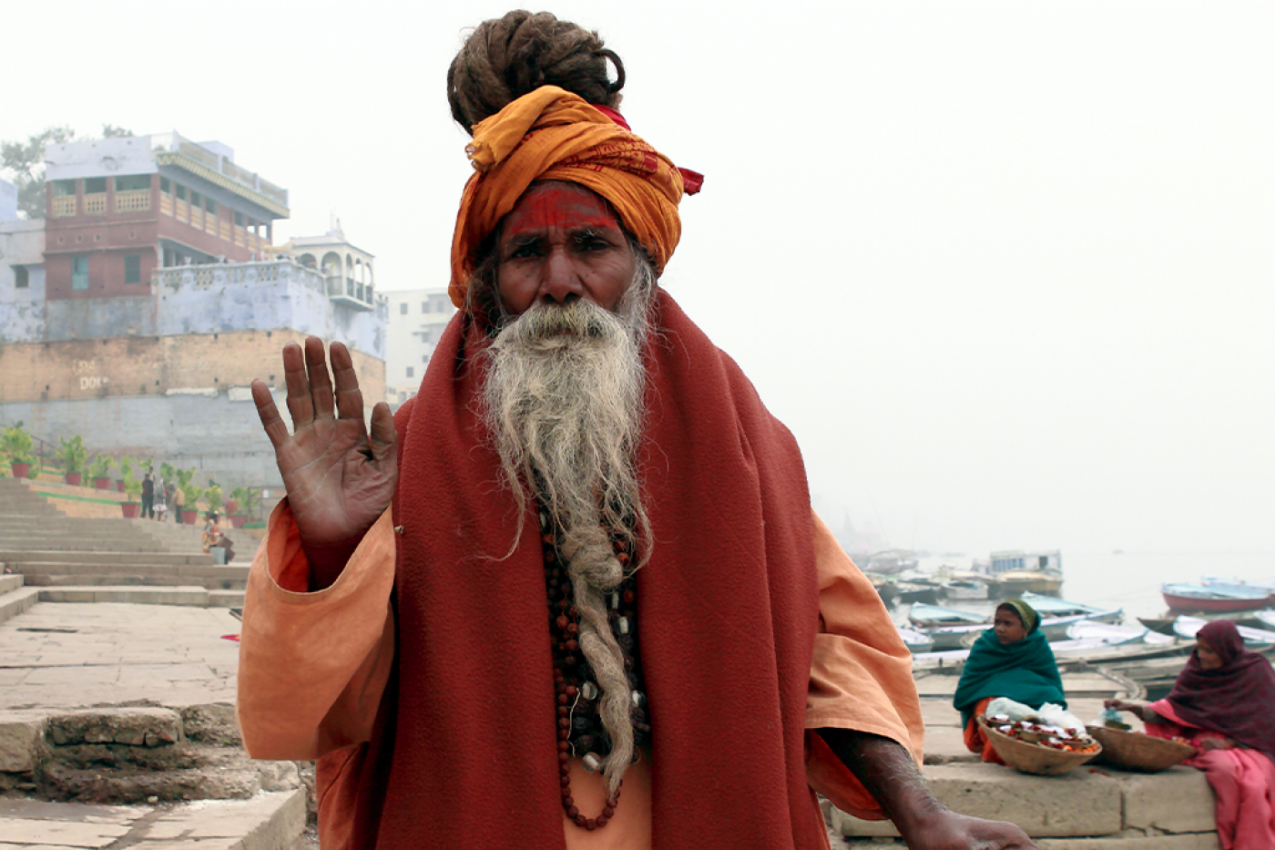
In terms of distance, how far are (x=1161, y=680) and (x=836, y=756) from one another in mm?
13523

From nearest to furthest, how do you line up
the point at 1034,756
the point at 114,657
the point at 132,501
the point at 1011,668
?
the point at 1034,756, the point at 1011,668, the point at 114,657, the point at 132,501

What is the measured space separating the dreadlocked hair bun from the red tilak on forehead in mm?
235

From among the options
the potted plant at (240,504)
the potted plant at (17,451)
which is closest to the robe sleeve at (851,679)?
the potted plant at (17,451)

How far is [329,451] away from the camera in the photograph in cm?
134

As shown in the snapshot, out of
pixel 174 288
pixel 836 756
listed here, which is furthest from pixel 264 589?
pixel 174 288

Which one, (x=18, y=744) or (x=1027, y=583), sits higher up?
(x=18, y=744)

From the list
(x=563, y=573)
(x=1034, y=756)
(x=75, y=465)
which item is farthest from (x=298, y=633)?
(x=75, y=465)

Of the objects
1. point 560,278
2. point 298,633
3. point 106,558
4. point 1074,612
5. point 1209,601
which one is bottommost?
point 1209,601

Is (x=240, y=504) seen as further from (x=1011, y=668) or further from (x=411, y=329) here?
(x=1011, y=668)

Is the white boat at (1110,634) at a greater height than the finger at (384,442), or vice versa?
the finger at (384,442)

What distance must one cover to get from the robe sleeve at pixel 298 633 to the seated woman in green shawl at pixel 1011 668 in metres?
4.82

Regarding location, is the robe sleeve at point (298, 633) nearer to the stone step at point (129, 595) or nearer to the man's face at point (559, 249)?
the man's face at point (559, 249)

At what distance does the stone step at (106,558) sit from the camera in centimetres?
1331

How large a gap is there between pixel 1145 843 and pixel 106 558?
1506 cm
